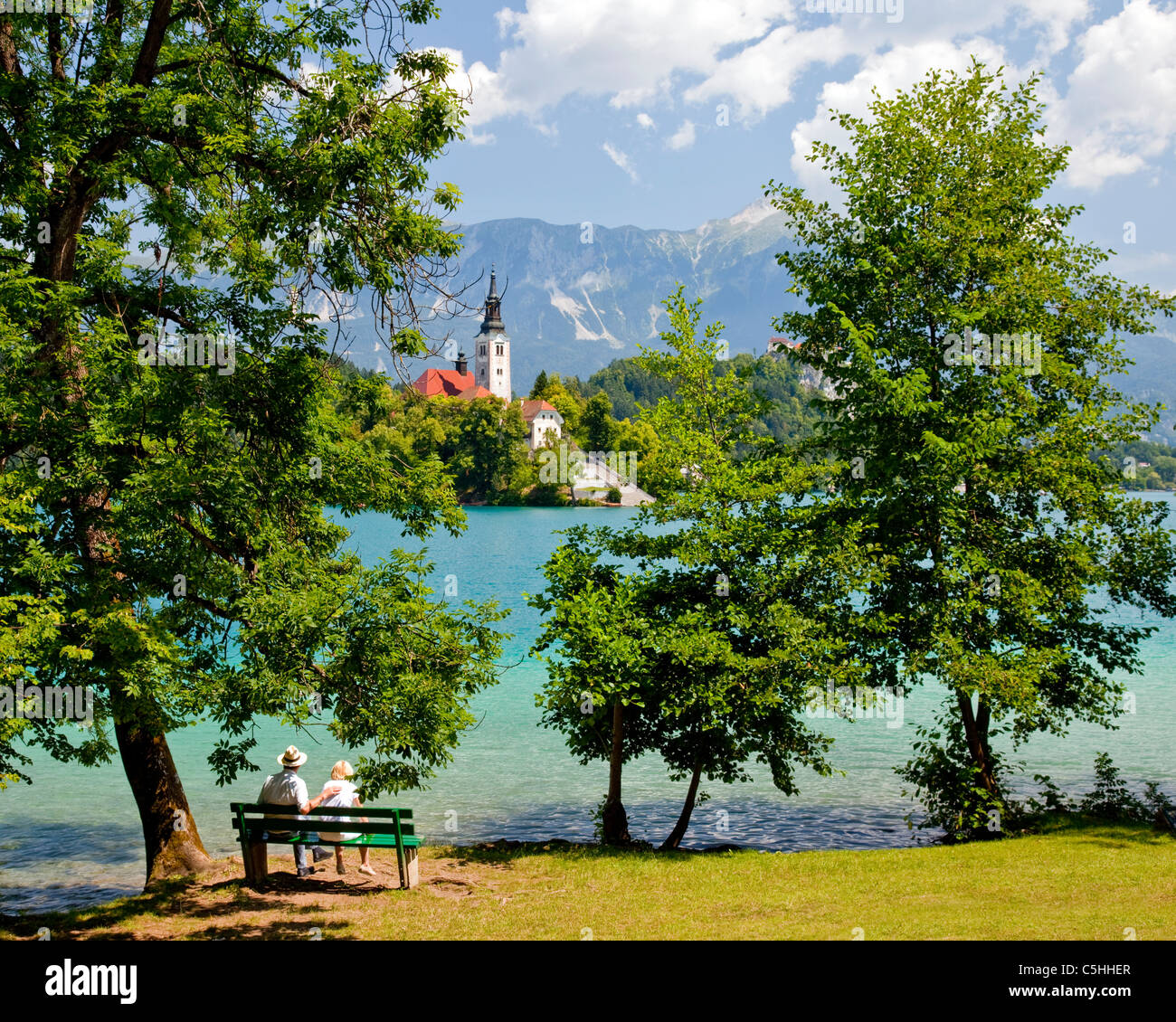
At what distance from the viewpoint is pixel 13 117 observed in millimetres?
11836

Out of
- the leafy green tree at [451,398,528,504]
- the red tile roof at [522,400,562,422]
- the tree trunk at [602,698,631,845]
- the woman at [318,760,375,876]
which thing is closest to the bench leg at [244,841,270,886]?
the woman at [318,760,375,876]

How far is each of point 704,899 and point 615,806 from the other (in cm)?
451

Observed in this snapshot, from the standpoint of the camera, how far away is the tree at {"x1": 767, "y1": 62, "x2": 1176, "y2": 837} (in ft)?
52.3

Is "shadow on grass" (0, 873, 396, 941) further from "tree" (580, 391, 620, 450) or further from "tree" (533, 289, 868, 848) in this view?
"tree" (580, 391, 620, 450)

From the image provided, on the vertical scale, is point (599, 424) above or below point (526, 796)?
above

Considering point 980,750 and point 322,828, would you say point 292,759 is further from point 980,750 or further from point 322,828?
point 980,750

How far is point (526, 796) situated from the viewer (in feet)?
75.2

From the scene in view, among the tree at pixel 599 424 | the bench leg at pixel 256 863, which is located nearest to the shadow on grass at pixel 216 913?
the bench leg at pixel 256 863

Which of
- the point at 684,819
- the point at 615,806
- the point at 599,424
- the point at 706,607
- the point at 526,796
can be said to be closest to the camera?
the point at 706,607

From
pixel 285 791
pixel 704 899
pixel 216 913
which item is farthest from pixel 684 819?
pixel 216 913

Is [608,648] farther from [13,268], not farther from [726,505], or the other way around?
[13,268]
